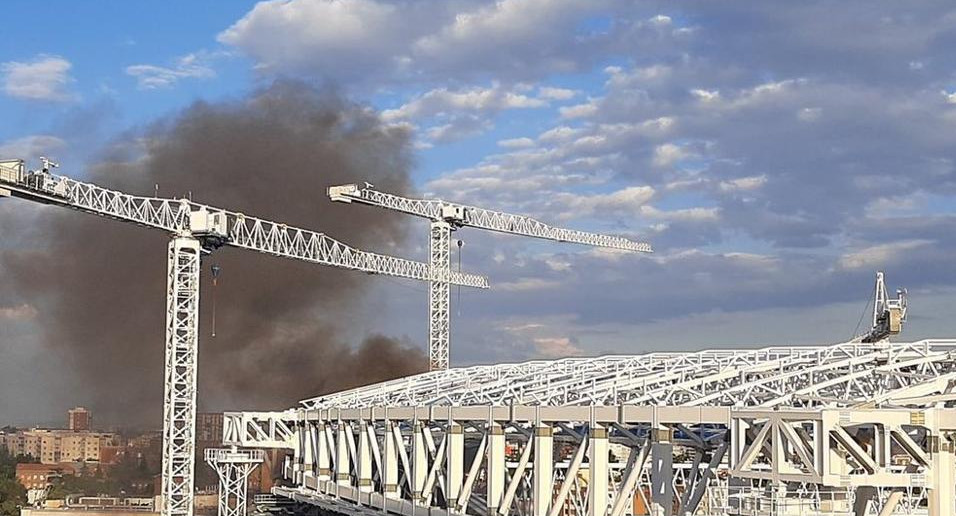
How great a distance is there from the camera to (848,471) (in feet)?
89.0

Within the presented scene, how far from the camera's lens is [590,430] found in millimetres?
38281

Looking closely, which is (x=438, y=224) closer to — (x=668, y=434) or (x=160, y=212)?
(x=160, y=212)

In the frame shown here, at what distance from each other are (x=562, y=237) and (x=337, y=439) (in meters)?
70.0

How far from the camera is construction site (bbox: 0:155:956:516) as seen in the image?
92.0ft

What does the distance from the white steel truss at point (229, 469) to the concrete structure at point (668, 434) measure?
7.32 metres

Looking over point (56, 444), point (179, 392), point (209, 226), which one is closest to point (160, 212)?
point (209, 226)

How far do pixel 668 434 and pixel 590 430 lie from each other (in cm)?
289

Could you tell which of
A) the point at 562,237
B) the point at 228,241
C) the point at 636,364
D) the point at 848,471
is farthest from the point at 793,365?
the point at 562,237

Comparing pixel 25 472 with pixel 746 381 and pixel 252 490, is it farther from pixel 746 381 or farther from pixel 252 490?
pixel 746 381

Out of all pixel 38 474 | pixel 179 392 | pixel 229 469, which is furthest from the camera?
pixel 38 474

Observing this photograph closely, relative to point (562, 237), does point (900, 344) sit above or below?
below

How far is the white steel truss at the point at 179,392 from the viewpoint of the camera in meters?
72.6

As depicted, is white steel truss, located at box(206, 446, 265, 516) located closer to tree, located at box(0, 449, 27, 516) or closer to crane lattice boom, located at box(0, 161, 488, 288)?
crane lattice boom, located at box(0, 161, 488, 288)

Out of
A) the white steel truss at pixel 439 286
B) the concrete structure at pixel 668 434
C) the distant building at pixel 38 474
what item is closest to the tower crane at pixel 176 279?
the concrete structure at pixel 668 434
